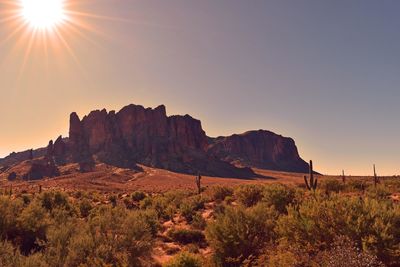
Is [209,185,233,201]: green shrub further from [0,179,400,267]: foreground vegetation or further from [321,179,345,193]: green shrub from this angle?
[0,179,400,267]: foreground vegetation

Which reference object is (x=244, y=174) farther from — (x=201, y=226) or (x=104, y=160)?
(x=201, y=226)

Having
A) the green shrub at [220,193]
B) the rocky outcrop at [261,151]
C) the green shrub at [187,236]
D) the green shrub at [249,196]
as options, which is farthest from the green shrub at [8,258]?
the rocky outcrop at [261,151]

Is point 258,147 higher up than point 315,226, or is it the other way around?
point 258,147

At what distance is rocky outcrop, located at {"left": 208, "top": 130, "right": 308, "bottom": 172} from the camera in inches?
6801

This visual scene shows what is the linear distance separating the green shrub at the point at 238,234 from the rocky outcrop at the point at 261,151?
153569mm

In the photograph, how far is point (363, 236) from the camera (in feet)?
28.3

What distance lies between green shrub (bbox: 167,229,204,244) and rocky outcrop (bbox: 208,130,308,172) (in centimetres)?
14959

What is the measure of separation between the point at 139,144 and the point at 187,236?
110284 mm

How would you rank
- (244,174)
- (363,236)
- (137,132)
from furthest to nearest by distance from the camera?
1. (137,132)
2. (244,174)
3. (363,236)

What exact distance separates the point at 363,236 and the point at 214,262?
13.4ft

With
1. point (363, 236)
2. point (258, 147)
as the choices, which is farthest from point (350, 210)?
point (258, 147)

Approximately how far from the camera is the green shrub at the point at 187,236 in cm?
1428

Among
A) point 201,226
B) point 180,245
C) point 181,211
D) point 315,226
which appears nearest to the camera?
point 315,226

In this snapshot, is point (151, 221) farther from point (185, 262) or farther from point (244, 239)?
point (185, 262)
